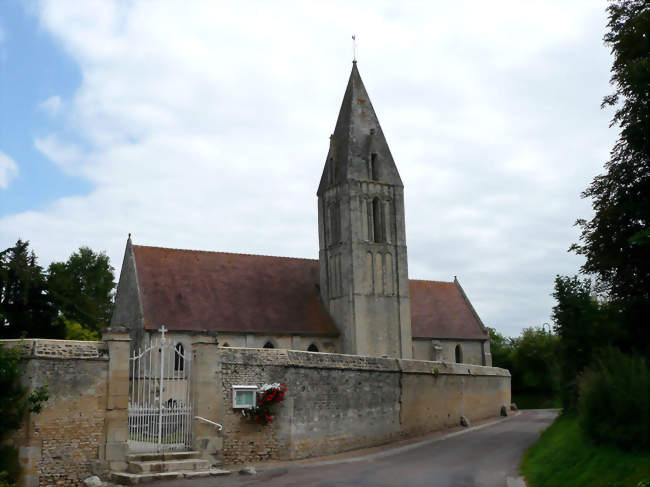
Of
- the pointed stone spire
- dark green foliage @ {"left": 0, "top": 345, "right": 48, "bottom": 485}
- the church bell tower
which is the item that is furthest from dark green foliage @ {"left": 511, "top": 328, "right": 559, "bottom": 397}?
dark green foliage @ {"left": 0, "top": 345, "right": 48, "bottom": 485}

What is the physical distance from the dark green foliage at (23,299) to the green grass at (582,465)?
16.2 m

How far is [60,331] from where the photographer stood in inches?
973

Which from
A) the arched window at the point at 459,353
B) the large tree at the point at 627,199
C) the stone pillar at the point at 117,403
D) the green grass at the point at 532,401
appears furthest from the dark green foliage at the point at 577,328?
the green grass at the point at 532,401

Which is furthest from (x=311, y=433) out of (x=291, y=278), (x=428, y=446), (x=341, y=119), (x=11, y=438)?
(x=341, y=119)

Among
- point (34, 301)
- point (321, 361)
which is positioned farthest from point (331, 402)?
point (34, 301)

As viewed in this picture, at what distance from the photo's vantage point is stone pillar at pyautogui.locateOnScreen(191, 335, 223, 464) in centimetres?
1759

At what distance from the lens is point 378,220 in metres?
40.7

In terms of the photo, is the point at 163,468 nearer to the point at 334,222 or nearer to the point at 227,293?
the point at 227,293

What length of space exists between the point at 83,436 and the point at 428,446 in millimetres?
11828

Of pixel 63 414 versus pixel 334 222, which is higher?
pixel 334 222

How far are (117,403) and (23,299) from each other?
8355mm

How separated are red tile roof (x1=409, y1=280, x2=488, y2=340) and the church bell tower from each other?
3.89 m

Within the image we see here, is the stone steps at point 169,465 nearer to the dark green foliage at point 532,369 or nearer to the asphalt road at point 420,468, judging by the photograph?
the asphalt road at point 420,468

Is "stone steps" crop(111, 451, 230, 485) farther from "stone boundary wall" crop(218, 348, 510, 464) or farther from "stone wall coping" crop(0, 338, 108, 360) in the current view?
"stone wall coping" crop(0, 338, 108, 360)
